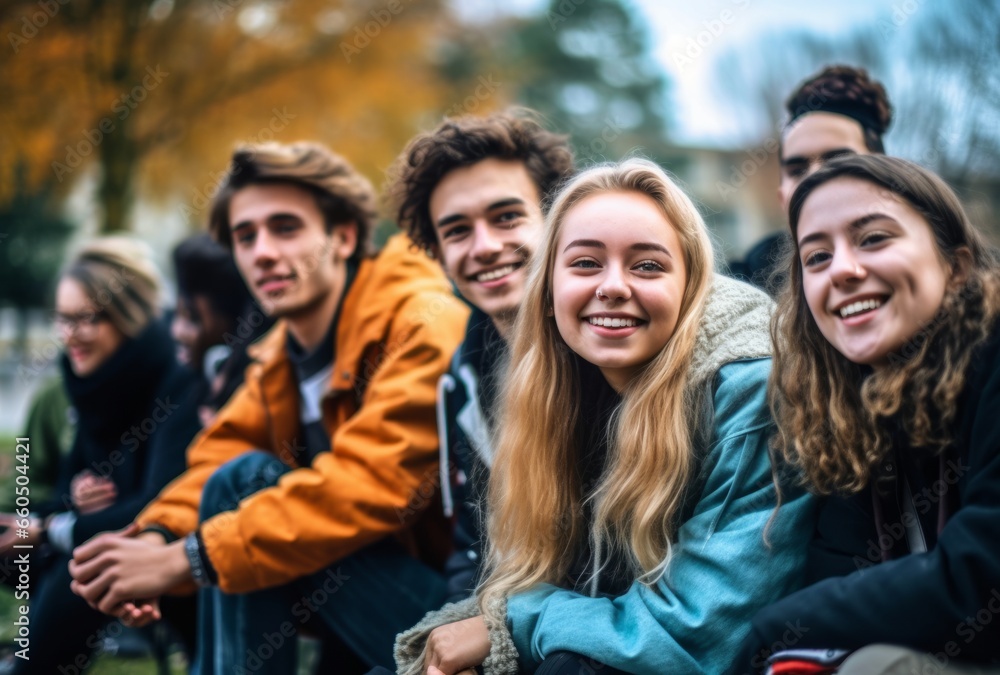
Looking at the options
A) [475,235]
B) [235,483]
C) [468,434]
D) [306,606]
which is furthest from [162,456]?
[475,235]

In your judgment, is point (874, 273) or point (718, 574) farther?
point (718, 574)

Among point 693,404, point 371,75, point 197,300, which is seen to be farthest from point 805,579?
point 371,75

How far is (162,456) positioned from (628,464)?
250 cm

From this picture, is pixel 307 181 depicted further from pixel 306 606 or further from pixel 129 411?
pixel 306 606

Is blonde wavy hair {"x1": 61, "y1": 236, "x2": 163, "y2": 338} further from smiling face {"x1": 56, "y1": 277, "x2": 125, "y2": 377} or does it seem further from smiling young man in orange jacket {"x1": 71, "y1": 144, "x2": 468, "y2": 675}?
smiling young man in orange jacket {"x1": 71, "y1": 144, "x2": 468, "y2": 675}

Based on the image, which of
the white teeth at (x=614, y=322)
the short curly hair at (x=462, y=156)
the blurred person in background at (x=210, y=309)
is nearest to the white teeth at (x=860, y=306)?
the white teeth at (x=614, y=322)

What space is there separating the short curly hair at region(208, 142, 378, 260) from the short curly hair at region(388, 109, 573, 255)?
1.19 feet

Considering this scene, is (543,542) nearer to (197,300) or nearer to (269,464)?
(269,464)

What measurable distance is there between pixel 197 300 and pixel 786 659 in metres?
3.46

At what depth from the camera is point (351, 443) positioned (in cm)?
307

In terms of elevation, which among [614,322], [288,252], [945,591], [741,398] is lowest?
[945,591]

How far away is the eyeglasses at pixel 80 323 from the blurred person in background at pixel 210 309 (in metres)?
0.36

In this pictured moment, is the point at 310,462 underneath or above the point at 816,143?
underneath

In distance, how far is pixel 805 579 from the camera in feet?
6.81
